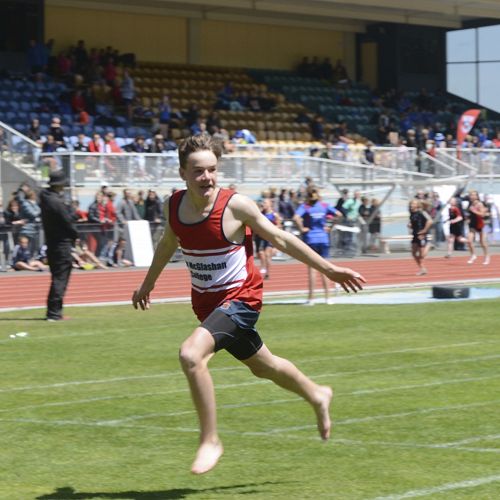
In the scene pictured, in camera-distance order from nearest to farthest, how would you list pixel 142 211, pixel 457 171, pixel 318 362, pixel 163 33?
pixel 318 362 → pixel 142 211 → pixel 457 171 → pixel 163 33

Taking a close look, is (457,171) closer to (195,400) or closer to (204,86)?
(204,86)

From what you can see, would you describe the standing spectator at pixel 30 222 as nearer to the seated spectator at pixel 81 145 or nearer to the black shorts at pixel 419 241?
the seated spectator at pixel 81 145

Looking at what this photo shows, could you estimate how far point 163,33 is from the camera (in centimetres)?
4944

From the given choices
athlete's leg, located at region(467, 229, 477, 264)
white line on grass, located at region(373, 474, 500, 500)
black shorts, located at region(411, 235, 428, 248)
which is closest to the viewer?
white line on grass, located at region(373, 474, 500, 500)

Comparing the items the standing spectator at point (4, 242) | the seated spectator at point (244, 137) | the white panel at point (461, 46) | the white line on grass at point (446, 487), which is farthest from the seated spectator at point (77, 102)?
the white line on grass at point (446, 487)

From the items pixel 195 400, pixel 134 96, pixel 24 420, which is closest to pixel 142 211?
pixel 134 96

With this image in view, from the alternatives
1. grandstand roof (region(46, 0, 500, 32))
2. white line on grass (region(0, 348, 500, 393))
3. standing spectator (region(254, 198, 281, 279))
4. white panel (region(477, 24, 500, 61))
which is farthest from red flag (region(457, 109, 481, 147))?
white line on grass (region(0, 348, 500, 393))

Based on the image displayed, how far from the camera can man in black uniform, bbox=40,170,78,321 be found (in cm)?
1703

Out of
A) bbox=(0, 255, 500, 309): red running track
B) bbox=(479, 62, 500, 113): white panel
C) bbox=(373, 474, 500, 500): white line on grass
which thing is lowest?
bbox=(373, 474, 500, 500): white line on grass

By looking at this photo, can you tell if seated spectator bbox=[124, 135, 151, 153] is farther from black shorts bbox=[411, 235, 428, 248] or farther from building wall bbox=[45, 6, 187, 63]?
building wall bbox=[45, 6, 187, 63]

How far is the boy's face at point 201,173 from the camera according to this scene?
707 centimetres

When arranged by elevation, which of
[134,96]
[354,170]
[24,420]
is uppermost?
[134,96]

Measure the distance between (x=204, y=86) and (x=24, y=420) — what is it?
3867 cm

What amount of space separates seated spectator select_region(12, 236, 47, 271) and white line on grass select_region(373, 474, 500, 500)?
22.4 metres
